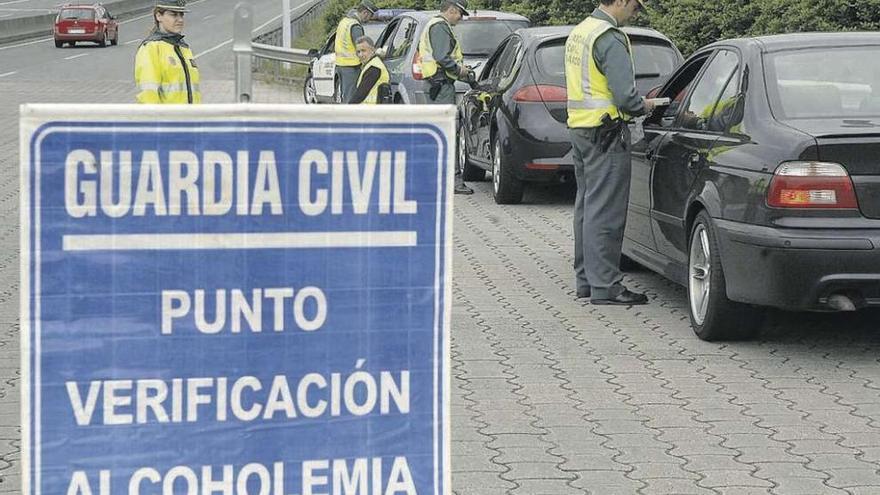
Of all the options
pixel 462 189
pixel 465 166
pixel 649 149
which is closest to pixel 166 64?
pixel 649 149

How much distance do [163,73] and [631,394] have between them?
12.5ft

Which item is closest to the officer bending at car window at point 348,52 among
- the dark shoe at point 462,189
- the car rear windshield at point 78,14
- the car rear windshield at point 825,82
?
the dark shoe at point 462,189

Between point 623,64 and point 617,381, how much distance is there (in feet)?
8.15

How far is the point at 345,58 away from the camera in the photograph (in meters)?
20.3

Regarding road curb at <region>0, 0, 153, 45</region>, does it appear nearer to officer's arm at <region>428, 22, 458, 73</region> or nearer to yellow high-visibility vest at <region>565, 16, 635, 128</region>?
officer's arm at <region>428, 22, 458, 73</region>

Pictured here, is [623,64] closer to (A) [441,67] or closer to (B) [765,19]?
(A) [441,67]

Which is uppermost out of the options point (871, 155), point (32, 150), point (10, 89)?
point (32, 150)

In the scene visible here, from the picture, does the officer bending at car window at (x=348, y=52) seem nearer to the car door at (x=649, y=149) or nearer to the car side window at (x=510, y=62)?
the car side window at (x=510, y=62)

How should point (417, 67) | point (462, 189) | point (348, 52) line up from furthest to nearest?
point (348, 52), point (417, 67), point (462, 189)

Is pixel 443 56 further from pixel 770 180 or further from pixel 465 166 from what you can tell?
pixel 770 180

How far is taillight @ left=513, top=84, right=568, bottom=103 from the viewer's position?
1391 centimetres

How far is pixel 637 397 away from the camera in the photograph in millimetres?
7117

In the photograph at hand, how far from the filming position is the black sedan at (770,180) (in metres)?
7.42

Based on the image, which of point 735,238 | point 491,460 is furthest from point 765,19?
point 491,460
